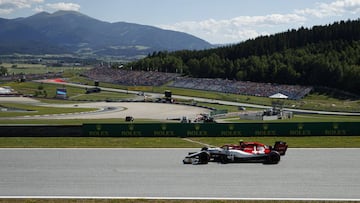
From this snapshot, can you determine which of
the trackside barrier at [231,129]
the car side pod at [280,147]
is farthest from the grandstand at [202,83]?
the car side pod at [280,147]

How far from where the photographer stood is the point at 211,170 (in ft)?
70.3

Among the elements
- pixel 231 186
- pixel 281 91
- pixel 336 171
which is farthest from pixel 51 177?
pixel 281 91

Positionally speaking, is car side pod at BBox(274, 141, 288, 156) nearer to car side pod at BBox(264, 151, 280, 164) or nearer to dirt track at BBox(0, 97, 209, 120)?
car side pod at BBox(264, 151, 280, 164)

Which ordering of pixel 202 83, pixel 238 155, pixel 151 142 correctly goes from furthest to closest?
pixel 202 83
pixel 151 142
pixel 238 155

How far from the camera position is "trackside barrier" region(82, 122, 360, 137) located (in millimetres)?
33000

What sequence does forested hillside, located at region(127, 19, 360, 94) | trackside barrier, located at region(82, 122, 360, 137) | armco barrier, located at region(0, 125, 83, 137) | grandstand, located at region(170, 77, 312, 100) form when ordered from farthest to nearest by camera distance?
1. forested hillside, located at region(127, 19, 360, 94)
2. grandstand, located at region(170, 77, 312, 100)
3. armco barrier, located at region(0, 125, 83, 137)
4. trackside barrier, located at region(82, 122, 360, 137)

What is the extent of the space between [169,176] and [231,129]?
537 inches

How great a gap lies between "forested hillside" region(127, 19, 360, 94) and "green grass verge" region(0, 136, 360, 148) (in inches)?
2819

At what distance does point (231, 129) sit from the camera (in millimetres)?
33188

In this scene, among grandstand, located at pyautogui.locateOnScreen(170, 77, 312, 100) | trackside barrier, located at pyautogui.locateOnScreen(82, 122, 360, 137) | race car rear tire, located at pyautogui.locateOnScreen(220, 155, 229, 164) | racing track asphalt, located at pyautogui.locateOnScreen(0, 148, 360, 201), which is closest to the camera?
racing track asphalt, located at pyautogui.locateOnScreen(0, 148, 360, 201)

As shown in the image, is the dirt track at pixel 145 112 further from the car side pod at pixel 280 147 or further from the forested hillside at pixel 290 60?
the forested hillside at pixel 290 60

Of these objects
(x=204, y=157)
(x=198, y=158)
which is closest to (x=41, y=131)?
(x=198, y=158)

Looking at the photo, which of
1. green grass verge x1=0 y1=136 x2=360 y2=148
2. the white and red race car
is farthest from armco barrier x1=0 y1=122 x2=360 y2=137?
the white and red race car

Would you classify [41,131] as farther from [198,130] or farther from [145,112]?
[145,112]
